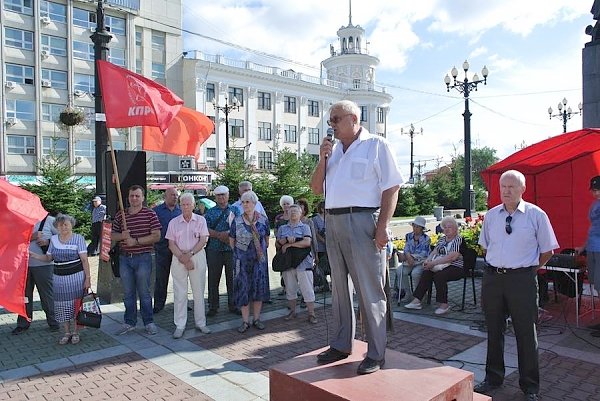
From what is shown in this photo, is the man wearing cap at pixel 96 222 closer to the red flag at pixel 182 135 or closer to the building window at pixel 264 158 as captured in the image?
the red flag at pixel 182 135

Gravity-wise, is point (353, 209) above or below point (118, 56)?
below

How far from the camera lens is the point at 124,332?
6.59m

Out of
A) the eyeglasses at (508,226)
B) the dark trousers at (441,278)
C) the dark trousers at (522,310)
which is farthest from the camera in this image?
the dark trousers at (441,278)

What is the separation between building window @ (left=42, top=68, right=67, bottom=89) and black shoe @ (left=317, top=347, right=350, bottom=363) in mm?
41210

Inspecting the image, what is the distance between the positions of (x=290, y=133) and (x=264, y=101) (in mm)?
4918

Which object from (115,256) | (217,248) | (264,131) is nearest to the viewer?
(115,256)

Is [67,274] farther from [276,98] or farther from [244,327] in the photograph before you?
[276,98]

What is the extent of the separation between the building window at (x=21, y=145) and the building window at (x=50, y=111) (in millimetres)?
1988

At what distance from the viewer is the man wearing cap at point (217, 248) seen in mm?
7621

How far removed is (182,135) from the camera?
8.51 m

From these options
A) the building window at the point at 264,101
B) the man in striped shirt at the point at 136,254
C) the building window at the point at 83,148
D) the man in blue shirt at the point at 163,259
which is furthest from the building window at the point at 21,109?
the man in striped shirt at the point at 136,254

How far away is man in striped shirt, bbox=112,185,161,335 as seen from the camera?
6.54 m

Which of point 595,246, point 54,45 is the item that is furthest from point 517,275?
point 54,45

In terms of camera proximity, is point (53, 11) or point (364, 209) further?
point (53, 11)
